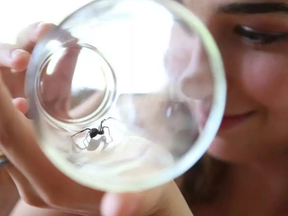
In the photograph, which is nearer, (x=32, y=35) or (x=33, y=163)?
(x=33, y=163)

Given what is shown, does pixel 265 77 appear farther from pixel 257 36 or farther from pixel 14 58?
pixel 14 58

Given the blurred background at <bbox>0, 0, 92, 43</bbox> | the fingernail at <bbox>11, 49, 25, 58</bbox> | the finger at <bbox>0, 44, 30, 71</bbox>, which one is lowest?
the blurred background at <bbox>0, 0, 92, 43</bbox>

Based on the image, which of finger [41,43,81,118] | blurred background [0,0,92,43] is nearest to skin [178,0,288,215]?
finger [41,43,81,118]

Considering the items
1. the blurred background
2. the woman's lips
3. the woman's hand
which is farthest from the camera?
the blurred background

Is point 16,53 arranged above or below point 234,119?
above

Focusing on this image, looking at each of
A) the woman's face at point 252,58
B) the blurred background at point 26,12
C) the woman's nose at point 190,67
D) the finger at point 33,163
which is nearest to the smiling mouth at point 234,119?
the woman's face at point 252,58

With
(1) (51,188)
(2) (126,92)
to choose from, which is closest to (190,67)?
(2) (126,92)

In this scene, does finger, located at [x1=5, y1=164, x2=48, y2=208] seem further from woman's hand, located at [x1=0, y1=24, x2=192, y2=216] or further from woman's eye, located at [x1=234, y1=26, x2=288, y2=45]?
woman's eye, located at [x1=234, y1=26, x2=288, y2=45]
